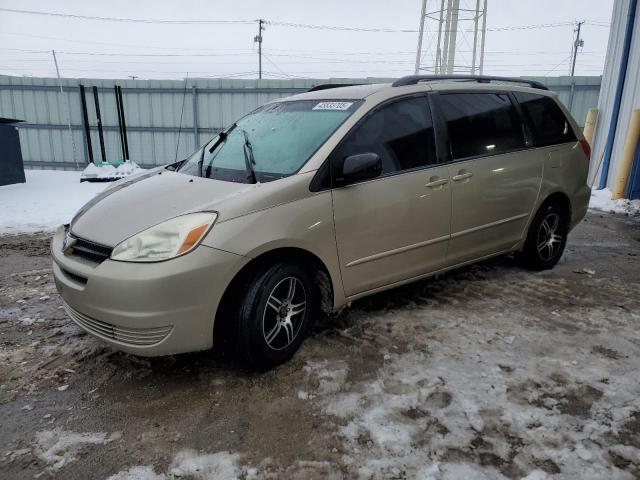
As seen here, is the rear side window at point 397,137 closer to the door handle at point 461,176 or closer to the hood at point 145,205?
the door handle at point 461,176

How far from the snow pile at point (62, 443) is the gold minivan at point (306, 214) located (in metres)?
0.46

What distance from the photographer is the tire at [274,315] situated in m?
2.73

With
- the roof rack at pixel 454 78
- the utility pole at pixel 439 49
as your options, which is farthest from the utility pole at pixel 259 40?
the roof rack at pixel 454 78

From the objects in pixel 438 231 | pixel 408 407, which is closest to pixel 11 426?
pixel 408 407

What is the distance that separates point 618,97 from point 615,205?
2585mm

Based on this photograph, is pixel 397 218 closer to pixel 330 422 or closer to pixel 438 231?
pixel 438 231

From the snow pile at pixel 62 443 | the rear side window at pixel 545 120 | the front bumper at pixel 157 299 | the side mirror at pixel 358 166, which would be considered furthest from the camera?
the rear side window at pixel 545 120

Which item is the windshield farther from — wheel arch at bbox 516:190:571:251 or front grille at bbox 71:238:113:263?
wheel arch at bbox 516:190:571:251

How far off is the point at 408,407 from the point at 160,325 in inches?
53.7

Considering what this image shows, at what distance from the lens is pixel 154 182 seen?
133 inches

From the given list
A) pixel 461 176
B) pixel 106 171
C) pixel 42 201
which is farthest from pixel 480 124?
pixel 106 171

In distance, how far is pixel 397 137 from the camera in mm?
3449

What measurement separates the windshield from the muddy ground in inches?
47.2

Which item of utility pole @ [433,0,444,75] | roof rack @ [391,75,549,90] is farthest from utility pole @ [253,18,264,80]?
roof rack @ [391,75,549,90]
